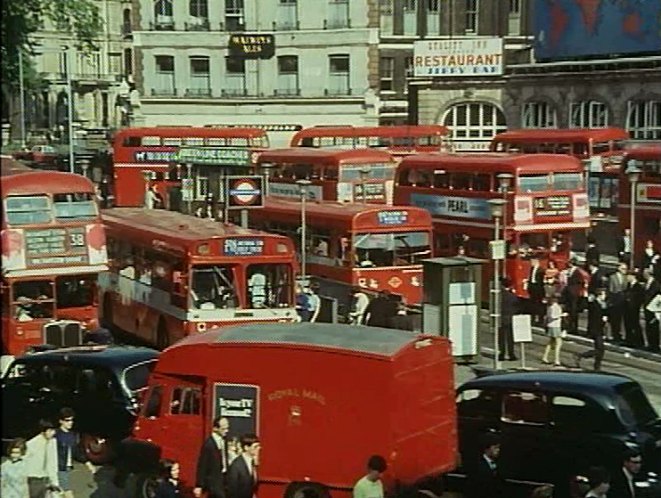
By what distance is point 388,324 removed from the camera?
77.9 ft

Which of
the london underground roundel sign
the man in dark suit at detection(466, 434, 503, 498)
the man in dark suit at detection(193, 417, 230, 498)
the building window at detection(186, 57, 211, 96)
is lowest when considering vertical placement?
the man in dark suit at detection(466, 434, 503, 498)

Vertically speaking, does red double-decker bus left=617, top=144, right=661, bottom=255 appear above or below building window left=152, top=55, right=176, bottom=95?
below

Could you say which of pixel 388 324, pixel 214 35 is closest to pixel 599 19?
pixel 214 35

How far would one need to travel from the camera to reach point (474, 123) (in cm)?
5994

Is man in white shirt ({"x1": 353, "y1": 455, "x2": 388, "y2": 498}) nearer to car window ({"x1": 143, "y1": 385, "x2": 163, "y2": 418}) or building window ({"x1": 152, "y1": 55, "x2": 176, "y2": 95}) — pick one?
car window ({"x1": 143, "y1": 385, "x2": 163, "y2": 418})

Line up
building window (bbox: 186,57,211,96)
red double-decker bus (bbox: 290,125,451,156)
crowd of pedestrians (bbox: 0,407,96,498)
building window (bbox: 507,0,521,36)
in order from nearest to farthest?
crowd of pedestrians (bbox: 0,407,96,498), red double-decker bus (bbox: 290,125,451,156), building window (bbox: 507,0,521,36), building window (bbox: 186,57,211,96)

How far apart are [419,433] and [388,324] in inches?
377

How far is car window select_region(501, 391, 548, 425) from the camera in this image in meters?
14.6

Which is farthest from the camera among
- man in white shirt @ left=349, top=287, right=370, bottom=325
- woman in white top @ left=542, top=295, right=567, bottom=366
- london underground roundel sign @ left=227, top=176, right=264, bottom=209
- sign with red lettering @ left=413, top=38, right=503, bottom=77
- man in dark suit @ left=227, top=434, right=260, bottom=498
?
sign with red lettering @ left=413, top=38, right=503, bottom=77

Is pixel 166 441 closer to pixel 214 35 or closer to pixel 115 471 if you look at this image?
pixel 115 471

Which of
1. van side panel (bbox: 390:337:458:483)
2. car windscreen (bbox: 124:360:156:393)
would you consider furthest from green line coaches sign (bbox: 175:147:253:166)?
van side panel (bbox: 390:337:458:483)

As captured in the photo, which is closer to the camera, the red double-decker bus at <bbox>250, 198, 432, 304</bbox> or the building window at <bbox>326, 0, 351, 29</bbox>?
the red double-decker bus at <bbox>250, 198, 432, 304</bbox>

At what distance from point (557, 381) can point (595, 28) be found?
43524 millimetres

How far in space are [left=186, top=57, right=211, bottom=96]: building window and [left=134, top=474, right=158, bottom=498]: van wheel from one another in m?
49.5
